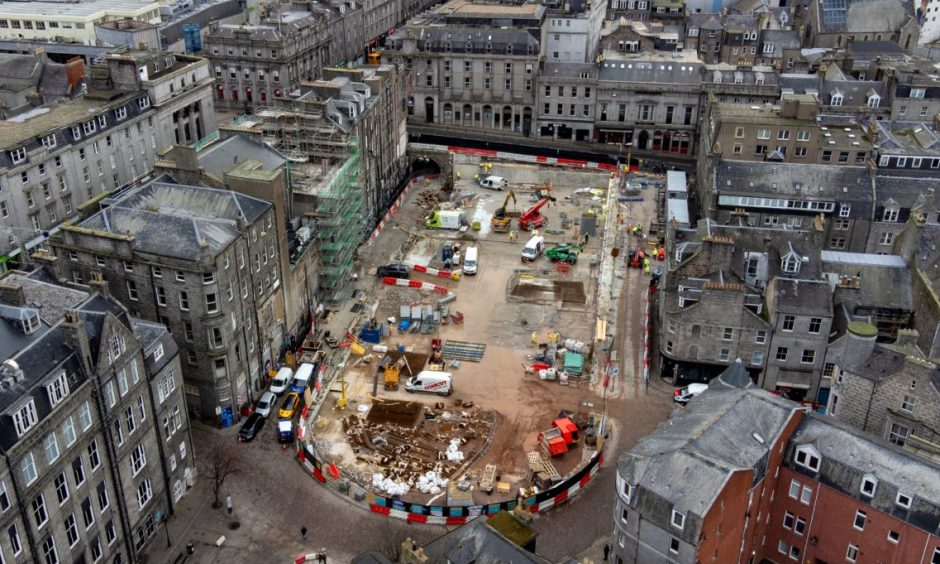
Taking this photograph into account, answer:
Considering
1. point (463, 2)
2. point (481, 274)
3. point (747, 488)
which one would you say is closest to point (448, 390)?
point (481, 274)

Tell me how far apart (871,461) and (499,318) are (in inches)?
1842

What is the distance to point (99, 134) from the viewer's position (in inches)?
4200

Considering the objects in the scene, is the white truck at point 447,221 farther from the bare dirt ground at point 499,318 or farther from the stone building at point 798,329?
the stone building at point 798,329

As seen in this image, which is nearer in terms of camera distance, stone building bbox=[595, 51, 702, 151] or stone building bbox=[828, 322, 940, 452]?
stone building bbox=[828, 322, 940, 452]

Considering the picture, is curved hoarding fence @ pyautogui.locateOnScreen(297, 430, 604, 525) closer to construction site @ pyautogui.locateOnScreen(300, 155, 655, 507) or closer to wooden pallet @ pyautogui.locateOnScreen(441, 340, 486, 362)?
construction site @ pyautogui.locateOnScreen(300, 155, 655, 507)

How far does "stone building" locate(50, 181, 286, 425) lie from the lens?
70.0 metres

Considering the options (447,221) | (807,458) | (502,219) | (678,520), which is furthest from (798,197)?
(678,520)

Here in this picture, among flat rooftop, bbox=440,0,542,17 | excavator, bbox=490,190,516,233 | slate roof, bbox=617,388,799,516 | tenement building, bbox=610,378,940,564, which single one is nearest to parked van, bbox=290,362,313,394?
tenement building, bbox=610,378,940,564

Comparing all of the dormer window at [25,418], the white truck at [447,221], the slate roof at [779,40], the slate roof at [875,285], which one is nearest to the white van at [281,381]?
the dormer window at [25,418]

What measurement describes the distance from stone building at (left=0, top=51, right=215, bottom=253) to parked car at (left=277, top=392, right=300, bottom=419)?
3440 cm

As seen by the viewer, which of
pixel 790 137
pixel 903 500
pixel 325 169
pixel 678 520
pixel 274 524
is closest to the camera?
pixel 678 520

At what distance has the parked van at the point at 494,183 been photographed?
129 m

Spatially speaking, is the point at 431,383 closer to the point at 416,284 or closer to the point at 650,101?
the point at 416,284

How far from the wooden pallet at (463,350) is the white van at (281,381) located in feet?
52.8
